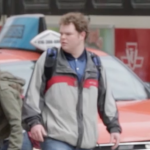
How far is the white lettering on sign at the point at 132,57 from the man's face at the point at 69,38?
23.0 ft

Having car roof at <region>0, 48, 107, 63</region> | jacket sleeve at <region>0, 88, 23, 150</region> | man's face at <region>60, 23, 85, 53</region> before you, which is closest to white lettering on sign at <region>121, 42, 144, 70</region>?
car roof at <region>0, 48, 107, 63</region>

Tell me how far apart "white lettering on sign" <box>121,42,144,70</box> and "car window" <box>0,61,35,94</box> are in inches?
199

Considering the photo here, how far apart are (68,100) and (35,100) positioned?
0.74 feet

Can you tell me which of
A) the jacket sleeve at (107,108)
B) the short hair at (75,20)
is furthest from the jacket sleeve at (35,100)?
the jacket sleeve at (107,108)

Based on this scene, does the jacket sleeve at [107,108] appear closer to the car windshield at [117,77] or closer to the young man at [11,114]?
the young man at [11,114]

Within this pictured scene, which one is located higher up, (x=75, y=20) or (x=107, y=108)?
(x=75, y=20)

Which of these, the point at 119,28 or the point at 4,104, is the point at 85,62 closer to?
the point at 4,104

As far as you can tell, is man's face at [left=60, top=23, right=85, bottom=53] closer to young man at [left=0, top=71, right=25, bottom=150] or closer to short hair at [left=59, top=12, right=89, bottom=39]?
short hair at [left=59, top=12, right=89, bottom=39]

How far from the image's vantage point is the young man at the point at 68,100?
4.55 meters

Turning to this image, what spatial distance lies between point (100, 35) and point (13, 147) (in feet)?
25.6

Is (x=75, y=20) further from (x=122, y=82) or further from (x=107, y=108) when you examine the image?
(x=122, y=82)

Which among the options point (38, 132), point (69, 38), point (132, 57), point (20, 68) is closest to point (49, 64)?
point (69, 38)

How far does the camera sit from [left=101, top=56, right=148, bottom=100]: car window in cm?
690

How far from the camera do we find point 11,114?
428 centimetres
